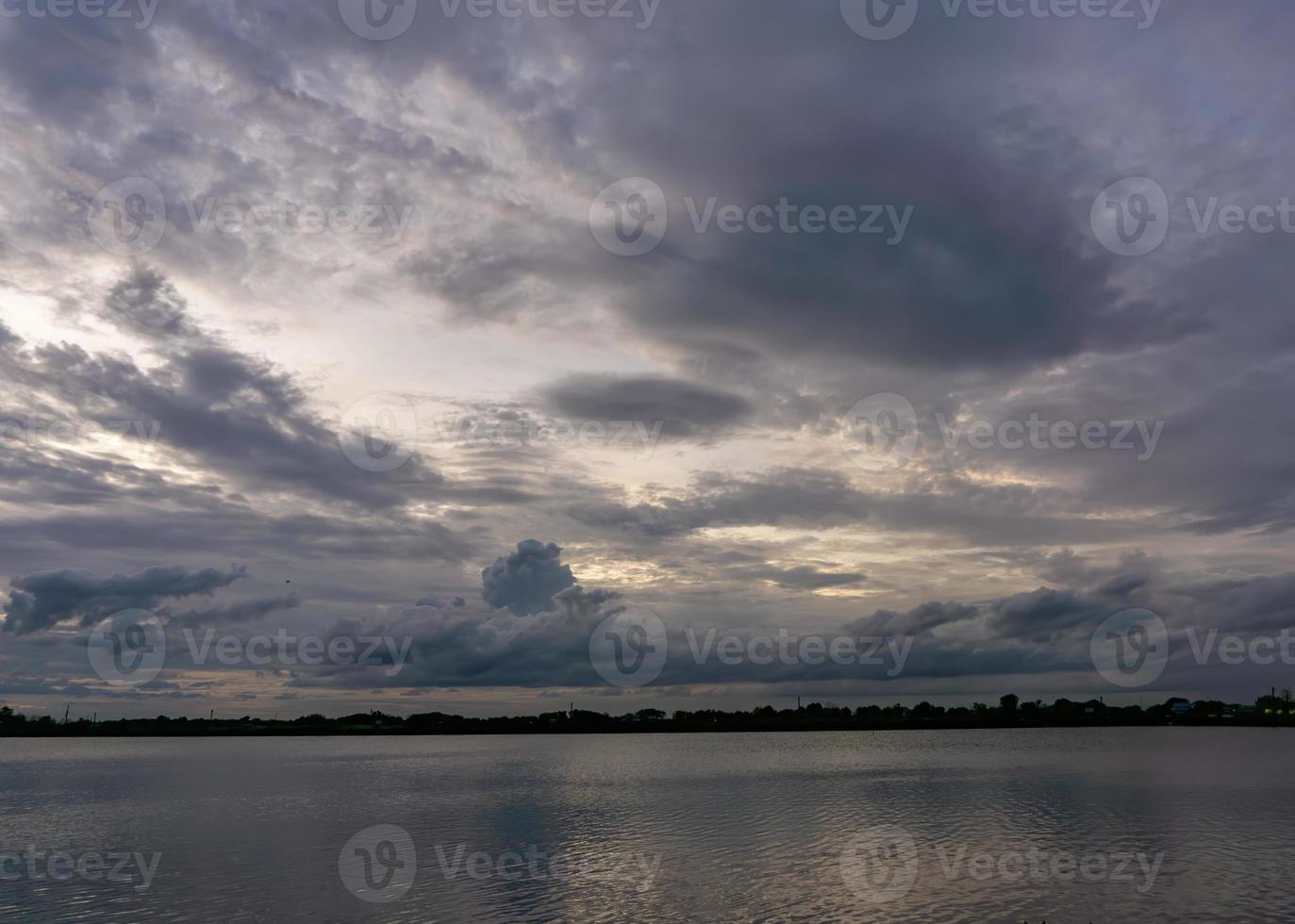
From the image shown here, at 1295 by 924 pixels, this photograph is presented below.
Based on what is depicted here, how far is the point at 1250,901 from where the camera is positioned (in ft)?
156

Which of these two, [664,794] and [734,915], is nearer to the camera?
[734,915]

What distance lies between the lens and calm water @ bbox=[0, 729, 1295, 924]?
48.6 m

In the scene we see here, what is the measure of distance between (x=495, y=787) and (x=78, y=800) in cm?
5785

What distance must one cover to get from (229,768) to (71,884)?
5688 inches

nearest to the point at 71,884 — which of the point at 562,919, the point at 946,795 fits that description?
the point at 562,919

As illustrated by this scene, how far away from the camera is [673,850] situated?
66438 millimetres

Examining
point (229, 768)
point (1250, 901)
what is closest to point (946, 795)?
point (1250, 901)

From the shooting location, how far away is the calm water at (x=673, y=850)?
159 feet

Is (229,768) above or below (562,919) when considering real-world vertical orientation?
below

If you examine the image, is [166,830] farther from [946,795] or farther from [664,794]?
[946,795]

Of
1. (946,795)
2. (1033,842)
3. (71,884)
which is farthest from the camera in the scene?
(946,795)

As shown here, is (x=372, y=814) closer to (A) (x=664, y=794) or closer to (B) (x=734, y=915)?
(A) (x=664, y=794)

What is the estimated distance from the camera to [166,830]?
8150cm

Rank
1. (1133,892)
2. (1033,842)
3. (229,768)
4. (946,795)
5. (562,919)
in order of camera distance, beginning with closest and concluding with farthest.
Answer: (562,919)
(1133,892)
(1033,842)
(946,795)
(229,768)
